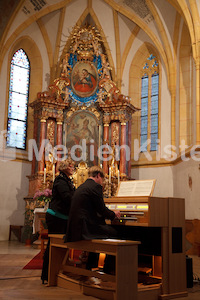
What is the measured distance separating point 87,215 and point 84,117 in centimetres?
1040

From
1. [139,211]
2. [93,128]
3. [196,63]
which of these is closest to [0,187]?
[93,128]

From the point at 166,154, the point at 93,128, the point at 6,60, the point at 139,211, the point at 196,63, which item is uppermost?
the point at 6,60

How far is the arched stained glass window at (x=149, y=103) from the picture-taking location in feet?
53.9

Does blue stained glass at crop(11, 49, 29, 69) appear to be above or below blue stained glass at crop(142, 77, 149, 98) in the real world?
above

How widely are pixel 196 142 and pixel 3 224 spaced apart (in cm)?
797

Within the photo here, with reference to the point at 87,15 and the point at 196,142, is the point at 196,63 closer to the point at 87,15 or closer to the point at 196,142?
the point at 196,142

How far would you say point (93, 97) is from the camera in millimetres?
15734

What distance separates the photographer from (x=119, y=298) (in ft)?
15.3

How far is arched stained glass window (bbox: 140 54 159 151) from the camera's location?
53.9 ft

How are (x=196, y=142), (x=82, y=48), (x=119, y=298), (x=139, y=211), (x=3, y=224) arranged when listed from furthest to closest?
(x=82, y=48) → (x=3, y=224) → (x=196, y=142) → (x=139, y=211) → (x=119, y=298)

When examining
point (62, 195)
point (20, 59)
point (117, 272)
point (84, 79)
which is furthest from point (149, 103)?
point (117, 272)

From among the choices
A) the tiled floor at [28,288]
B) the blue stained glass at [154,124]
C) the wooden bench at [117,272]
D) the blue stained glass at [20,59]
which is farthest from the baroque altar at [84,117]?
the wooden bench at [117,272]

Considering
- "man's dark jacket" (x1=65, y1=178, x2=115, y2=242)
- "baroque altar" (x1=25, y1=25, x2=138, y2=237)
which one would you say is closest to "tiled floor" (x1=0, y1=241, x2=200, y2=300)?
"man's dark jacket" (x1=65, y1=178, x2=115, y2=242)

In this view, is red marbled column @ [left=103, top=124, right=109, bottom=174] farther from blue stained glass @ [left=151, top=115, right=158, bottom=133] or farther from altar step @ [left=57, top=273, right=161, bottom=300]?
altar step @ [left=57, top=273, right=161, bottom=300]
